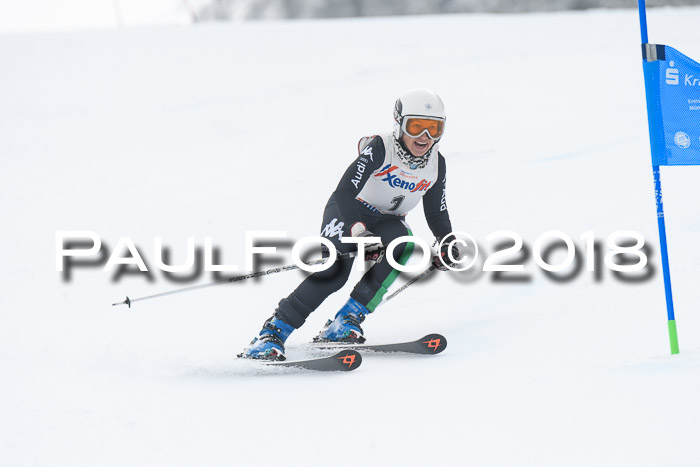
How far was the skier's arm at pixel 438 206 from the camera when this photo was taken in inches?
177

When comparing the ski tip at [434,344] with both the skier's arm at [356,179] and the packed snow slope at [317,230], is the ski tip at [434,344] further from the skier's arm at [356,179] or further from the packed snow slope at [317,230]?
the skier's arm at [356,179]

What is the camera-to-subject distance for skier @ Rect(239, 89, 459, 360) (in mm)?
4102

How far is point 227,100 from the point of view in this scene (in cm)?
1301

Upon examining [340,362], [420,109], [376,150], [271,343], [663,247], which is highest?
[420,109]

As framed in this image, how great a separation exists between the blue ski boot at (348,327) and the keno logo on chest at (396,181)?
0.80m

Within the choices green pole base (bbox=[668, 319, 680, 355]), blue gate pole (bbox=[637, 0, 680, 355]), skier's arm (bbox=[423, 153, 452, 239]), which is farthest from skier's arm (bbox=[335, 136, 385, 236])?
green pole base (bbox=[668, 319, 680, 355])

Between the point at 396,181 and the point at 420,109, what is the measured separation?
0.49 meters

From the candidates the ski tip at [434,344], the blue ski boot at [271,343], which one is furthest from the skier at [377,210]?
the ski tip at [434,344]

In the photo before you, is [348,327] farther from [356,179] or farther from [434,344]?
[356,179]

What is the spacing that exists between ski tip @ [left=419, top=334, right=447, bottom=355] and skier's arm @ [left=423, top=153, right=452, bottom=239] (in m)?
0.66

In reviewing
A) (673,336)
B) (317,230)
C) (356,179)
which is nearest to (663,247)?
(673,336)

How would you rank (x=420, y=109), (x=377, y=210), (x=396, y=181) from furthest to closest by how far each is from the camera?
(x=377, y=210) < (x=396, y=181) < (x=420, y=109)

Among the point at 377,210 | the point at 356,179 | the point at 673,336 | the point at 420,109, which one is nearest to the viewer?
the point at 673,336

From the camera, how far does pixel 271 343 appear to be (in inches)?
166
